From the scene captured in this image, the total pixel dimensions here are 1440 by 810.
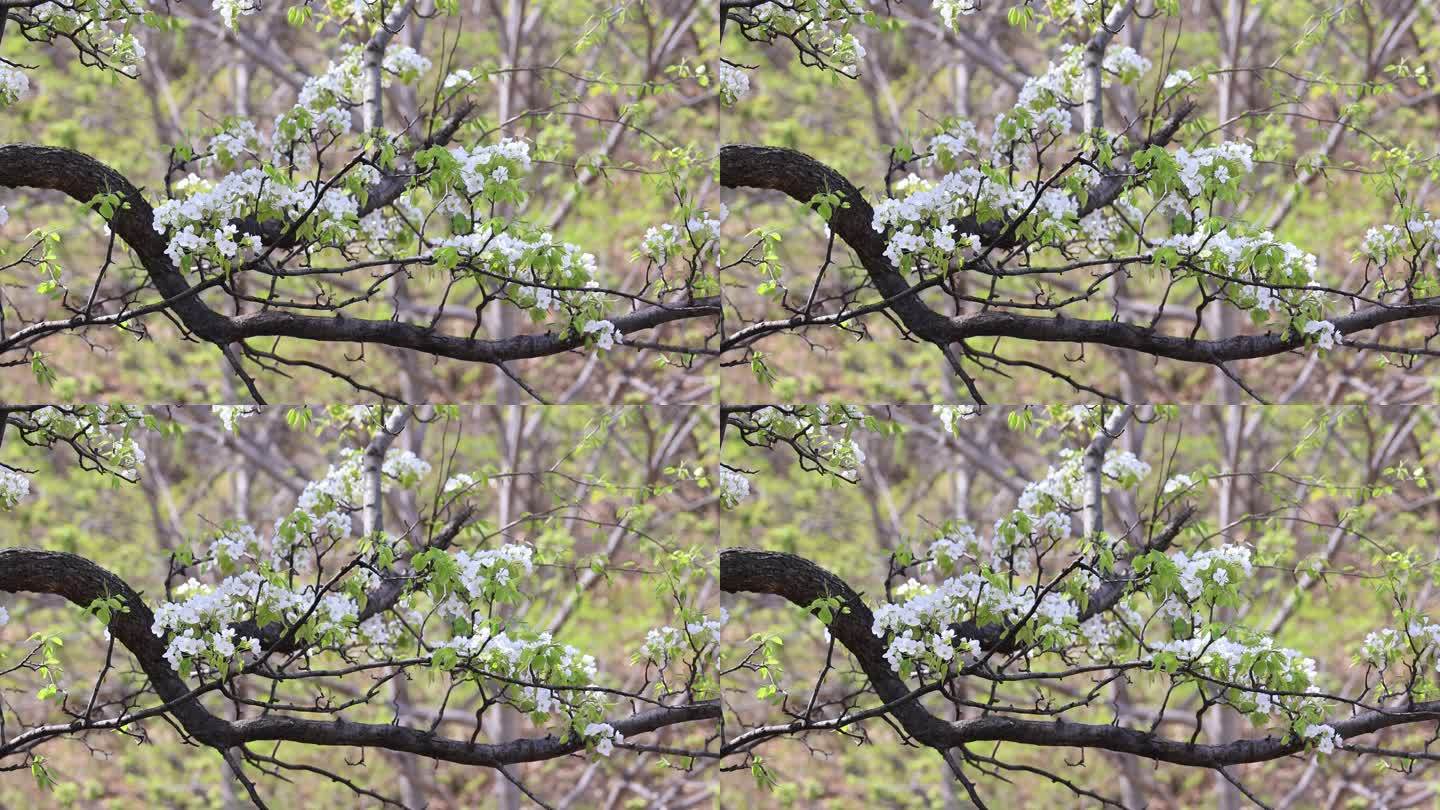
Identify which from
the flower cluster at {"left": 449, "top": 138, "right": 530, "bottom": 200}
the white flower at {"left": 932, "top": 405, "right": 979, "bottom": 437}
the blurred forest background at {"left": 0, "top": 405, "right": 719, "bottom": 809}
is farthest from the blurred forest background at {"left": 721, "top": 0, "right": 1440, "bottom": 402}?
the flower cluster at {"left": 449, "top": 138, "right": 530, "bottom": 200}

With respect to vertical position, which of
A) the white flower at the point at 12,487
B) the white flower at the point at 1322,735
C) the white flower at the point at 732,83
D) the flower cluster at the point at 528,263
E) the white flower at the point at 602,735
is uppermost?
the white flower at the point at 732,83

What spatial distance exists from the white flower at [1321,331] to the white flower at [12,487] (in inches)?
108

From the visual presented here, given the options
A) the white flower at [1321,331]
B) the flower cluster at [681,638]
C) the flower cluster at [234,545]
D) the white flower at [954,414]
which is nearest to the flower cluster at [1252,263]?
the white flower at [1321,331]

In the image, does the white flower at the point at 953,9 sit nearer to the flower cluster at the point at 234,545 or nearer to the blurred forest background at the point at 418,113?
the blurred forest background at the point at 418,113

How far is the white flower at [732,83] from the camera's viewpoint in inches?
123

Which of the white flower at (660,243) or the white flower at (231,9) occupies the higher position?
the white flower at (231,9)

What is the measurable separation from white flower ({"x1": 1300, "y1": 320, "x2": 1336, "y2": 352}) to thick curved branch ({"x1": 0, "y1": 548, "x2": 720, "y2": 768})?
1.45 metres

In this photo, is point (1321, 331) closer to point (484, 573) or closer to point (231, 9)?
point (484, 573)

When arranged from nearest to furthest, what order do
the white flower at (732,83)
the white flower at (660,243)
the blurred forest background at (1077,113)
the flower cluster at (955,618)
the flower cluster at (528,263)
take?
the flower cluster at (528,263) < the flower cluster at (955,618) < the white flower at (660,243) < the white flower at (732,83) < the blurred forest background at (1077,113)

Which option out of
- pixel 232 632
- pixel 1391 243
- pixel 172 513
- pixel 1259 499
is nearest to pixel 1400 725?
pixel 1259 499

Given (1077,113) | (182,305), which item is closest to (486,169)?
(182,305)

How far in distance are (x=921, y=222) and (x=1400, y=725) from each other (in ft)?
5.75

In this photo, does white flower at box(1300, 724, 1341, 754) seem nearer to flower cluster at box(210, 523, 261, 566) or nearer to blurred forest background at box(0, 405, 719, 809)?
blurred forest background at box(0, 405, 719, 809)

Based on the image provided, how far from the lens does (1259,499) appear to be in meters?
3.56
